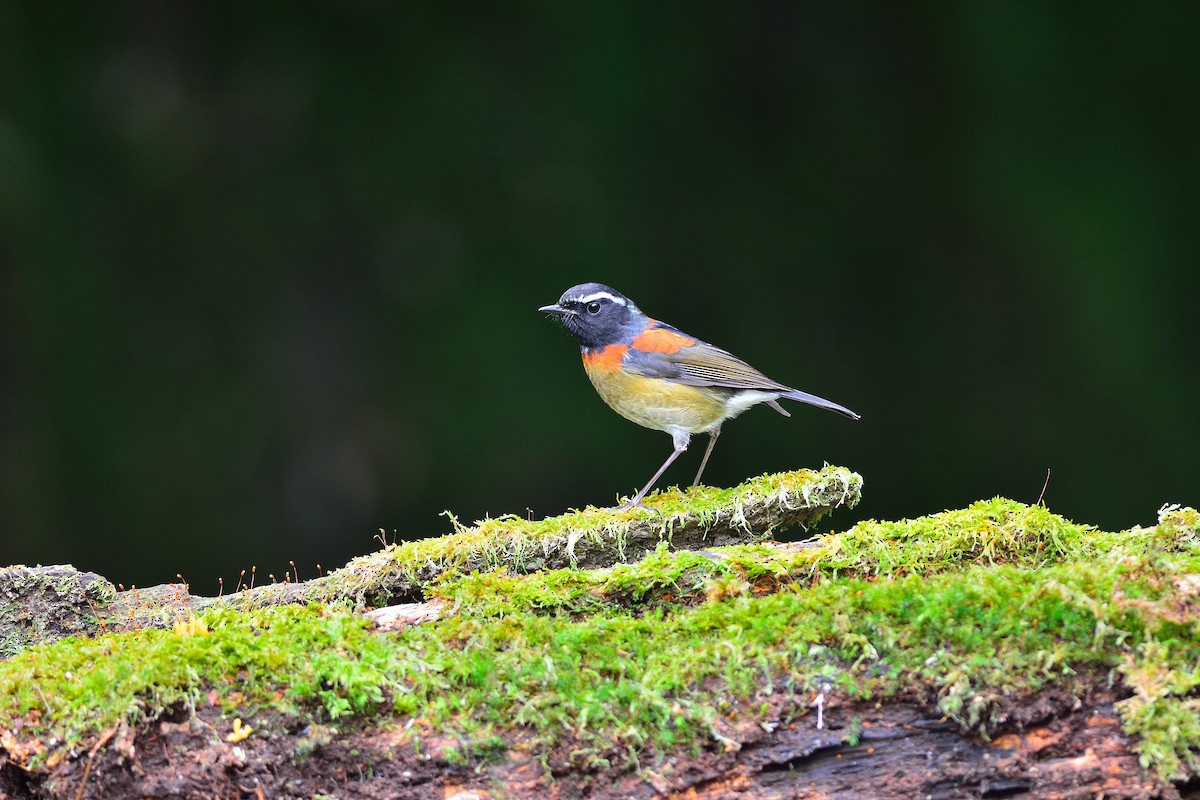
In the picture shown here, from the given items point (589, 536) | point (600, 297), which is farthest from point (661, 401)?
point (589, 536)

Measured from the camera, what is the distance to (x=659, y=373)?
5.75 meters

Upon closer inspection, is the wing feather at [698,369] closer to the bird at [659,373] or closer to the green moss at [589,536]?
the bird at [659,373]

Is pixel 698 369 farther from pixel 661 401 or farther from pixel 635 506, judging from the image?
pixel 635 506

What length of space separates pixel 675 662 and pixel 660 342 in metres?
2.92

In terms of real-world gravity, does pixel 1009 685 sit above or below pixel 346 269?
below

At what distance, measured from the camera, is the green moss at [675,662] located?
9.70 feet

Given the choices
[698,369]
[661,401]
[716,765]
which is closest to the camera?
[716,765]

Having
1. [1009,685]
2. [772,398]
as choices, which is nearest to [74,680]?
[1009,685]

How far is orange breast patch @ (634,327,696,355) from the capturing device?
229 inches

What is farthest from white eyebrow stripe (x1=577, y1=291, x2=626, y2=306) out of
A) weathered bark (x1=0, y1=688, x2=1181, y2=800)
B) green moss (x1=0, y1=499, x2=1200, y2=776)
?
weathered bark (x1=0, y1=688, x2=1181, y2=800)

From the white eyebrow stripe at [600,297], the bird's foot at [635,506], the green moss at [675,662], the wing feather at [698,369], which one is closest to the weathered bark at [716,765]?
the green moss at [675,662]

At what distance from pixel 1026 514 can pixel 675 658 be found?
5.48 ft

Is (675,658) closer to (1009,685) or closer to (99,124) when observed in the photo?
(1009,685)

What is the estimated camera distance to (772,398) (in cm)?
590
